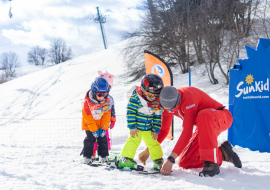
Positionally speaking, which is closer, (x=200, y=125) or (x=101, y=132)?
(x=200, y=125)

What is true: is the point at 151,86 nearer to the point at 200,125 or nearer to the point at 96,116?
the point at 200,125

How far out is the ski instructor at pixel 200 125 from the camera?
2676 millimetres

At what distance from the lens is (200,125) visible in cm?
273

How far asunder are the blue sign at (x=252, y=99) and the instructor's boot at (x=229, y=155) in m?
1.46

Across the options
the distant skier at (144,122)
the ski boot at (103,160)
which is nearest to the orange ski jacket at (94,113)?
the ski boot at (103,160)

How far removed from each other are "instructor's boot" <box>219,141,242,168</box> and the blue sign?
146cm

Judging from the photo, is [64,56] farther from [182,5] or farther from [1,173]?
[1,173]

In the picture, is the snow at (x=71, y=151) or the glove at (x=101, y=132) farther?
the glove at (x=101, y=132)

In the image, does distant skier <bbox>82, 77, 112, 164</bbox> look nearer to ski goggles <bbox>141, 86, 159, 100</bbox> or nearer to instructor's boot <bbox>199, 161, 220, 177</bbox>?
ski goggles <bbox>141, 86, 159, 100</bbox>

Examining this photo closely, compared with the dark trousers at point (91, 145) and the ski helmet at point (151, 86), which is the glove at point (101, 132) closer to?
the dark trousers at point (91, 145)

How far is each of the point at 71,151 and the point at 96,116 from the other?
1.72 metres

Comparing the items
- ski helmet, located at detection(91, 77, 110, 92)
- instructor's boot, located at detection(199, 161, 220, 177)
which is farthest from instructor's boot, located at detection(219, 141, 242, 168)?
ski helmet, located at detection(91, 77, 110, 92)

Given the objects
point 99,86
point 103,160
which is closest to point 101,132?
point 103,160

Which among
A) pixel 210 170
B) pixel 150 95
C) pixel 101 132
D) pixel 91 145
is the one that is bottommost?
pixel 210 170
